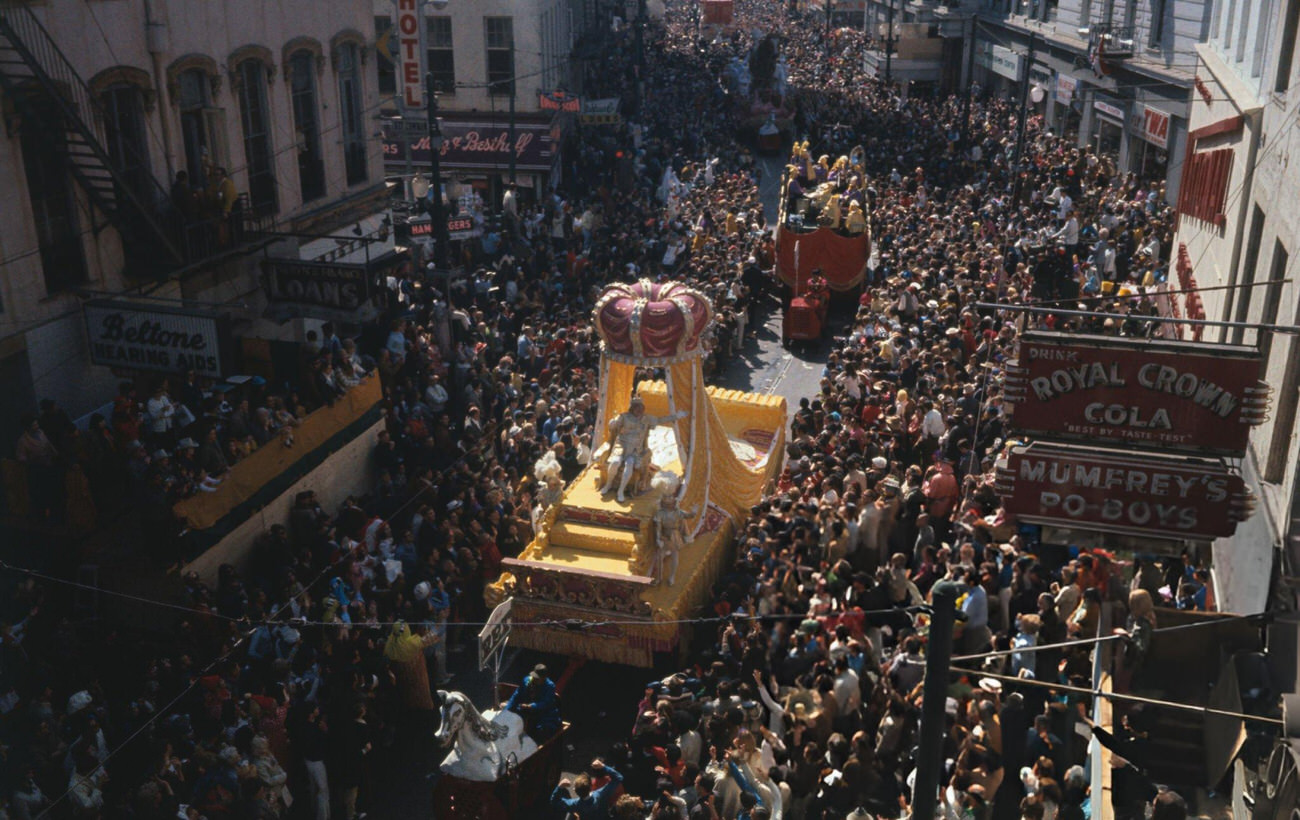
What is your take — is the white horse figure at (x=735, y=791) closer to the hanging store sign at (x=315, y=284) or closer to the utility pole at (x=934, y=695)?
the utility pole at (x=934, y=695)

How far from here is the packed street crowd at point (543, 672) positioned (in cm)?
1073

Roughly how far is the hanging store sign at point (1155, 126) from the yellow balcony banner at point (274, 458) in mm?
21103

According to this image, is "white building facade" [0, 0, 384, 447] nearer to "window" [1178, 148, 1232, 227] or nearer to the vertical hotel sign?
the vertical hotel sign

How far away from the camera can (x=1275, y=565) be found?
925 cm

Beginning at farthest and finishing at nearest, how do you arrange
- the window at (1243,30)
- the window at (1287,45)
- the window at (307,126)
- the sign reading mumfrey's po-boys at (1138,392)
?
the window at (307,126), the window at (1243,30), the window at (1287,45), the sign reading mumfrey's po-boys at (1138,392)

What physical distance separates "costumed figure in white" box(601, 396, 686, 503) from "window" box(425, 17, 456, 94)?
78.7 ft

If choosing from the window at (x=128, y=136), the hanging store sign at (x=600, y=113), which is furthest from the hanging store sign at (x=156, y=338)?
the hanging store sign at (x=600, y=113)

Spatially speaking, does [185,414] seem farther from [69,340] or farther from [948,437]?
[948,437]

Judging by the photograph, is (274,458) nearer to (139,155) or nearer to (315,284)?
(315,284)

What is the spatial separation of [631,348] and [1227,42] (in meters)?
8.85

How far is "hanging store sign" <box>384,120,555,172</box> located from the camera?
3584 cm

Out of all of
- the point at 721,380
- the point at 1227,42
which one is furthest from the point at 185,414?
the point at 1227,42

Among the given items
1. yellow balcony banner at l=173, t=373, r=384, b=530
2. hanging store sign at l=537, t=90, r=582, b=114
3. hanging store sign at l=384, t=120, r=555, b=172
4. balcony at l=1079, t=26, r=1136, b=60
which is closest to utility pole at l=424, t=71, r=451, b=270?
yellow balcony banner at l=173, t=373, r=384, b=530

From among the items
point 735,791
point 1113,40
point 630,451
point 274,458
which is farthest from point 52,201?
point 1113,40
